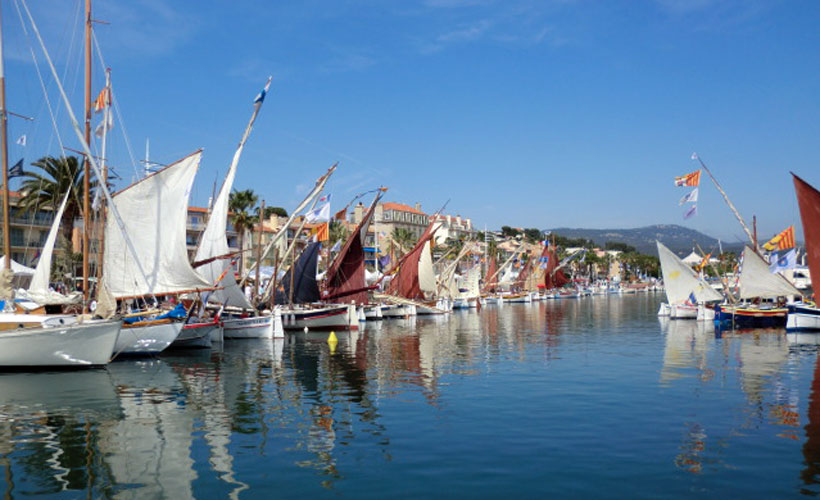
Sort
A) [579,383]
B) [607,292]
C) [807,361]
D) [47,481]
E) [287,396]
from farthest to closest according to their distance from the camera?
1. [607,292]
2. [807,361]
3. [579,383]
4. [287,396]
5. [47,481]

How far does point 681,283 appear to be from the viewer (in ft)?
224

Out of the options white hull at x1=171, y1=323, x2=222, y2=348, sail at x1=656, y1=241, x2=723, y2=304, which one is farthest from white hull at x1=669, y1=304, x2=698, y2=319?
white hull at x1=171, y1=323, x2=222, y2=348

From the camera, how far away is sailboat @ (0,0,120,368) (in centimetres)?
3017

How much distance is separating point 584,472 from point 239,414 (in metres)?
11.7

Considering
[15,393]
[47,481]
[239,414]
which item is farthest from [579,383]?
[15,393]

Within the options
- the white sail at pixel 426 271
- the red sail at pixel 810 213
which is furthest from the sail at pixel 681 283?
the white sail at pixel 426 271

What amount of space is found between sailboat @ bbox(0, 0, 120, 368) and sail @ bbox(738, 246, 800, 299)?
161ft

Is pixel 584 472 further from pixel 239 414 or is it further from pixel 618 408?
pixel 239 414

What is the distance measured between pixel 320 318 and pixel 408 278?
24.2 meters

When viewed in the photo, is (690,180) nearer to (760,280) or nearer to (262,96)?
(760,280)

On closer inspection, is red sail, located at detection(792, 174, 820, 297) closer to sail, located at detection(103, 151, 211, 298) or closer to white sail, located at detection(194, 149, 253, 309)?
white sail, located at detection(194, 149, 253, 309)

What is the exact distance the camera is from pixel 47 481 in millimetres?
15148

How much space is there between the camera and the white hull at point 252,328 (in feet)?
166

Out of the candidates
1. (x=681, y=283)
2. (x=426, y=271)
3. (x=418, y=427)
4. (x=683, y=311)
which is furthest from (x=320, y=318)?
(x=418, y=427)
